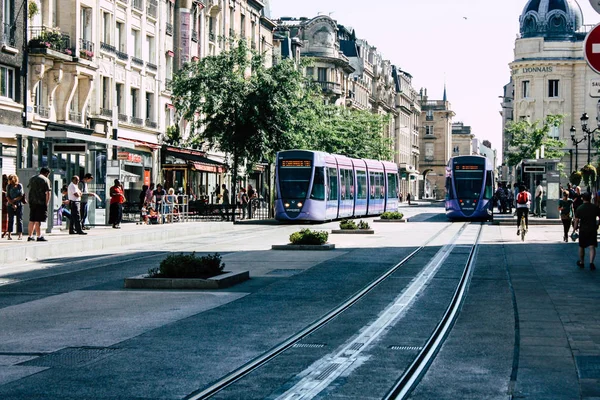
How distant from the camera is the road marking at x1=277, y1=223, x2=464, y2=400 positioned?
8.10 m

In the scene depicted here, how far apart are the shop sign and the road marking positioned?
117 feet

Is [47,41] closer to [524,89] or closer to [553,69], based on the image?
[553,69]

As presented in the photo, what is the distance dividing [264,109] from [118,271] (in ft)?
101

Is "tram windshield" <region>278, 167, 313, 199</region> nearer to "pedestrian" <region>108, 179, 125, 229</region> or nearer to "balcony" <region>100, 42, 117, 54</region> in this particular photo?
"balcony" <region>100, 42, 117, 54</region>

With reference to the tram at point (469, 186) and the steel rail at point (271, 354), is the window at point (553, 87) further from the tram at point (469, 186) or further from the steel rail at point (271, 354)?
the steel rail at point (271, 354)

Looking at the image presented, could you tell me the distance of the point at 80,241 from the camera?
26859 mm

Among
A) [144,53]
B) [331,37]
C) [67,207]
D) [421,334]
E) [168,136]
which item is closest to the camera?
[421,334]

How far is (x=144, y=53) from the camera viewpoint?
5600 cm

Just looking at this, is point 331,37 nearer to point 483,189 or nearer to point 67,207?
point 483,189

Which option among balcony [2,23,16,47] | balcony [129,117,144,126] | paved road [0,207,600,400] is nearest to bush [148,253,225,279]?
paved road [0,207,600,400]

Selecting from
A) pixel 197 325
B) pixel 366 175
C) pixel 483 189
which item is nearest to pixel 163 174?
pixel 366 175

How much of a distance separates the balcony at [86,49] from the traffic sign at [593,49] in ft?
125

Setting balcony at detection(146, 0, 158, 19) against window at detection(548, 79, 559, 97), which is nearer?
balcony at detection(146, 0, 158, 19)

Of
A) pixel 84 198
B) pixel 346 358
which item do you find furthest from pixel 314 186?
pixel 346 358
